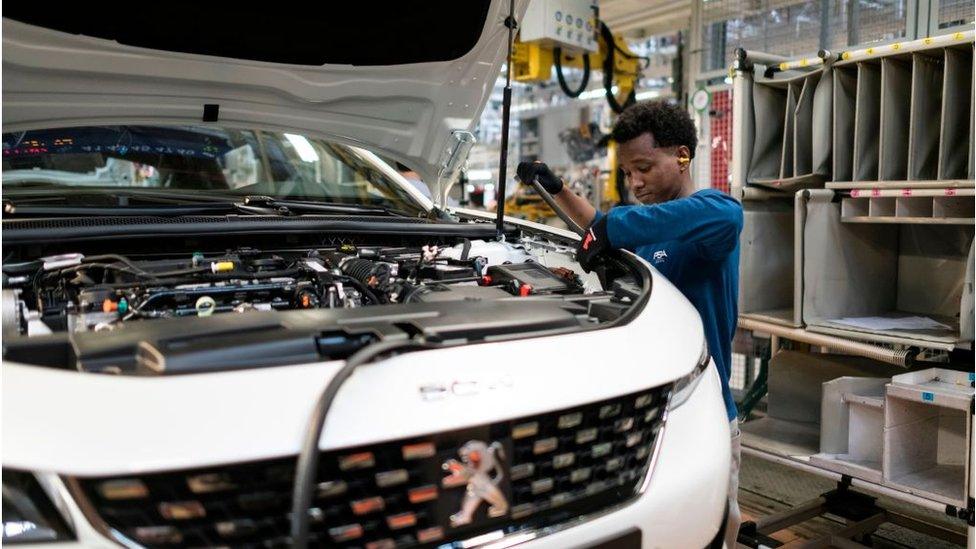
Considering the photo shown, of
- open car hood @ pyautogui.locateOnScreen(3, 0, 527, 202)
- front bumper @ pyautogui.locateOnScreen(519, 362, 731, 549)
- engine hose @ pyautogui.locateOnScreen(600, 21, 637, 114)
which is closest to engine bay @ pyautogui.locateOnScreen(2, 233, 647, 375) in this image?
front bumper @ pyautogui.locateOnScreen(519, 362, 731, 549)

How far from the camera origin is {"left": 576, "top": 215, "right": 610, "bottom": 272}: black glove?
2.05 meters

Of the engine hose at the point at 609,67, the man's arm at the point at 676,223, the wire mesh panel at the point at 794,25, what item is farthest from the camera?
the engine hose at the point at 609,67

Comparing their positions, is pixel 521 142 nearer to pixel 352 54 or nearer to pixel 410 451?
pixel 352 54

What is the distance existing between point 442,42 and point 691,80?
267cm

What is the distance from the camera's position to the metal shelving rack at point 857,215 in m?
2.47

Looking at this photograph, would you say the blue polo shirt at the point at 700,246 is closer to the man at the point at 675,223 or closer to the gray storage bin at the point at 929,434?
the man at the point at 675,223

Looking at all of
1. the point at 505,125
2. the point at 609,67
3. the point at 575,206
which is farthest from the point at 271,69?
the point at 609,67

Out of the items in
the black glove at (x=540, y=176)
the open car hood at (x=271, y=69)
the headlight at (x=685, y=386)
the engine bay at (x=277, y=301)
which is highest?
the open car hood at (x=271, y=69)

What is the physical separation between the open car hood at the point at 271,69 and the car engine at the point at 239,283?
0.57 m

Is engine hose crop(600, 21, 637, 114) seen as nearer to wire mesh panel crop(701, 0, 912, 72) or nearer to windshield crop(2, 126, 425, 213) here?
wire mesh panel crop(701, 0, 912, 72)

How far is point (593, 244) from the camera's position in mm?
2074

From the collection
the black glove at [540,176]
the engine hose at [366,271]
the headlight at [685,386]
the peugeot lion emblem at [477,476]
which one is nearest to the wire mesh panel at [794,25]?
the black glove at [540,176]

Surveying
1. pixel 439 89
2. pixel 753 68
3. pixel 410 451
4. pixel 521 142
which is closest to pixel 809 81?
pixel 753 68

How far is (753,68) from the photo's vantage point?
3.01 metres
